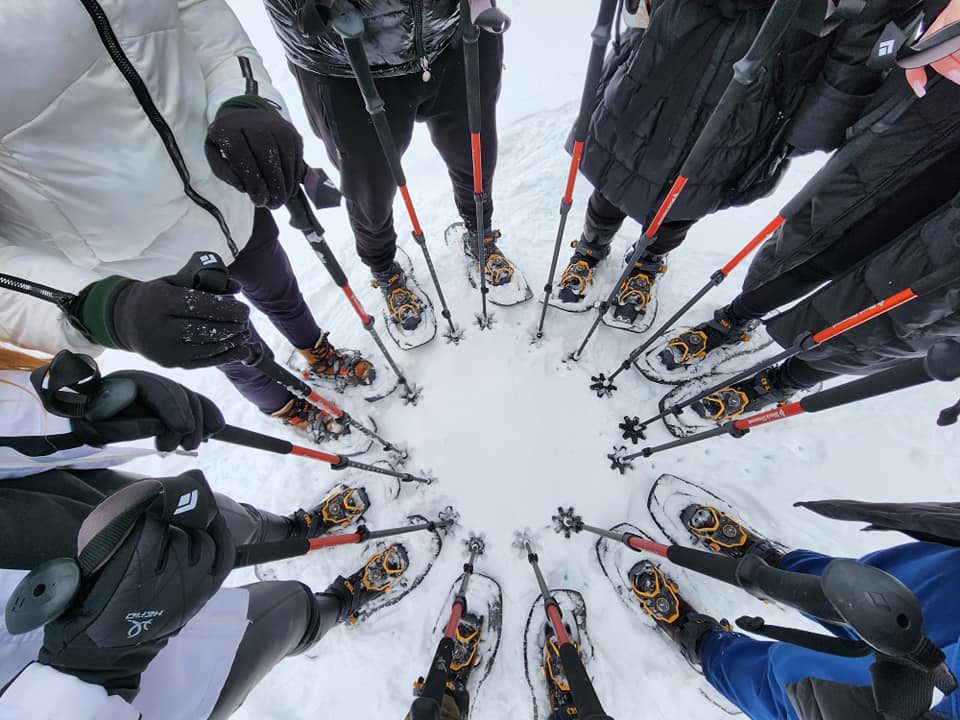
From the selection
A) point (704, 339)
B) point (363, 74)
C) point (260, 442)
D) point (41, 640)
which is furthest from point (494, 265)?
point (41, 640)

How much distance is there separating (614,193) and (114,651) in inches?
91.3

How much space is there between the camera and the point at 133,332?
1000 mm

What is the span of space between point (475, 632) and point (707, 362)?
2058 mm

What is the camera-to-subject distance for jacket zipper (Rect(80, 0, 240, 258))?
3.29ft

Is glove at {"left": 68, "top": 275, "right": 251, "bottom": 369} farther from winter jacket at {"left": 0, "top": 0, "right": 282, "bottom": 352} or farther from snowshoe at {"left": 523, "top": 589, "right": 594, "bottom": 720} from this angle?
snowshoe at {"left": 523, "top": 589, "right": 594, "bottom": 720}

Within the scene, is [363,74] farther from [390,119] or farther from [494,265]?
[494,265]

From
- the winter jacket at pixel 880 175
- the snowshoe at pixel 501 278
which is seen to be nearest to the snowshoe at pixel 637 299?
the snowshoe at pixel 501 278

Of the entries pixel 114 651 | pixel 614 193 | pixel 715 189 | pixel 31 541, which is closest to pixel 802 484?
pixel 715 189

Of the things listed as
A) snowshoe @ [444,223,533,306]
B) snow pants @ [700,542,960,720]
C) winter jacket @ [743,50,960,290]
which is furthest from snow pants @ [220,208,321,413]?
winter jacket @ [743,50,960,290]

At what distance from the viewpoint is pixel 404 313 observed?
2.65 metres

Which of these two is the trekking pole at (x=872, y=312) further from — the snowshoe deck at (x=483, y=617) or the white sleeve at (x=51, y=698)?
the white sleeve at (x=51, y=698)

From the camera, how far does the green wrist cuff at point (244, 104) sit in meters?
1.22

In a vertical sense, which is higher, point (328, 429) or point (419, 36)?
point (419, 36)

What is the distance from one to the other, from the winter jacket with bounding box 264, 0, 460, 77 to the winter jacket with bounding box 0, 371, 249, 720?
4.40 feet
